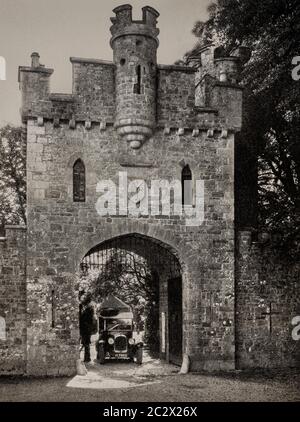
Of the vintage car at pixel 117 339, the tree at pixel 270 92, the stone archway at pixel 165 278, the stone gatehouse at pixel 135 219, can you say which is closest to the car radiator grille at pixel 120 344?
the vintage car at pixel 117 339

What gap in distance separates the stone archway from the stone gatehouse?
0.34 metres

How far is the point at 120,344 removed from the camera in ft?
62.2

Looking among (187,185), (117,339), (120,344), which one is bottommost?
(120,344)

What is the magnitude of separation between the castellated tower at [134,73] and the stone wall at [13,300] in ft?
13.1

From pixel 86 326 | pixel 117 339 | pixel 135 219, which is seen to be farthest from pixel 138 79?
pixel 117 339

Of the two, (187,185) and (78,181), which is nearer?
(78,181)

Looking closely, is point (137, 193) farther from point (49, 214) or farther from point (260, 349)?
point (260, 349)

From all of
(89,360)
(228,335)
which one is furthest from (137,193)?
(89,360)

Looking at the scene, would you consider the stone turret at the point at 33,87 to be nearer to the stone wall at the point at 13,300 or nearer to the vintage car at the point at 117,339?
the stone wall at the point at 13,300

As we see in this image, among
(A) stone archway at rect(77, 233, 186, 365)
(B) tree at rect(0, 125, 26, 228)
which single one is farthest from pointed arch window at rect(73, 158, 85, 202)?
(B) tree at rect(0, 125, 26, 228)

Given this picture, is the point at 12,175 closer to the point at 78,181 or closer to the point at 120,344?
the point at 120,344

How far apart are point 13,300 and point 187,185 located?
5.66 meters

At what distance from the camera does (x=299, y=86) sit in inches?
674
